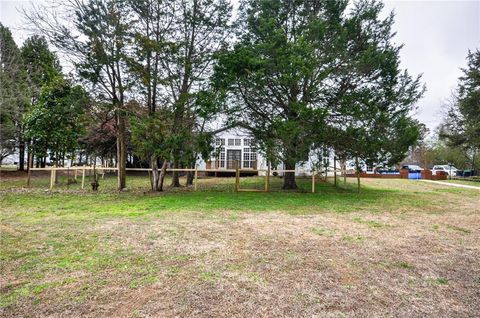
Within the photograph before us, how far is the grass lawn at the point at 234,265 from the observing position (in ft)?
8.33

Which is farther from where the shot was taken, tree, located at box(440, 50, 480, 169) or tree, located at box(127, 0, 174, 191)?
tree, located at box(440, 50, 480, 169)

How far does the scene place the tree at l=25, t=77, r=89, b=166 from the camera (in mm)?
10609

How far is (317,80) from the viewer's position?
417 inches

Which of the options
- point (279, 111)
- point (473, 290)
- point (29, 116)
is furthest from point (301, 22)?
point (29, 116)

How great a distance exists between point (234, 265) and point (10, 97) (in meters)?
16.4

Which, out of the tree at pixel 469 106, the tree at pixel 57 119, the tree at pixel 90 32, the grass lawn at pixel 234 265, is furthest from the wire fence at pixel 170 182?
the tree at pixel 469 106

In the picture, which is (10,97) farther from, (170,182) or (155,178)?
→ (155,178)

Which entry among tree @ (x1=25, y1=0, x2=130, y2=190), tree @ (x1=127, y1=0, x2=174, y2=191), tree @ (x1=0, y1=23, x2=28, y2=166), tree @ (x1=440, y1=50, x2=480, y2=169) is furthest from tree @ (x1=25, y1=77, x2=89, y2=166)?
tree @ (x1=440, y1=50, x2=480, y2=169)

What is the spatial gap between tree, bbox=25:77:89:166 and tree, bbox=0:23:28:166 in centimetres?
125

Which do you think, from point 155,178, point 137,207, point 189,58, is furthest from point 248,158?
point 137,207

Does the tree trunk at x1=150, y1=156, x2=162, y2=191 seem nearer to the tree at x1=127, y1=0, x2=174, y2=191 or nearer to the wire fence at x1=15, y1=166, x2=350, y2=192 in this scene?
the tree at x1=127, y1=0, x2=174, y2=191

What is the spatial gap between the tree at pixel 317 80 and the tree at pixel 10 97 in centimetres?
1152

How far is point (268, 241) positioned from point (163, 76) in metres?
8.63

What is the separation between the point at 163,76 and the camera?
432 inches
